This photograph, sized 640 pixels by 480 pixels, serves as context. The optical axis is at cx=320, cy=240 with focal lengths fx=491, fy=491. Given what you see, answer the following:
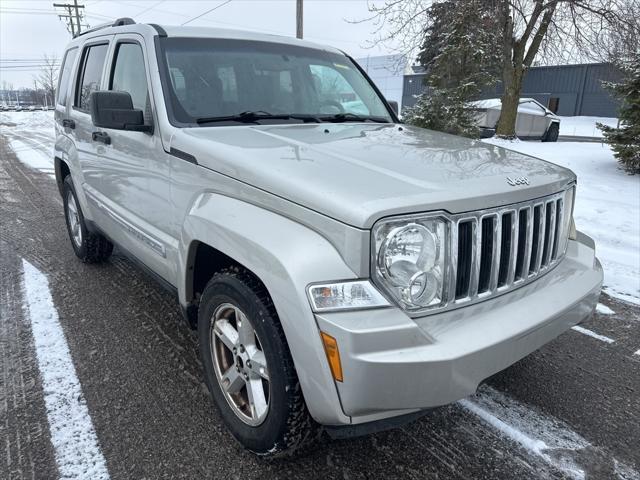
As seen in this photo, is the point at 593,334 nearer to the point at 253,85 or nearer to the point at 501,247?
the point at 501,247

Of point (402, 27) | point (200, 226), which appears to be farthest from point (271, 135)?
point (402, 27)

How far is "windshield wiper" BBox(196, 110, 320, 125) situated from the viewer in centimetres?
280

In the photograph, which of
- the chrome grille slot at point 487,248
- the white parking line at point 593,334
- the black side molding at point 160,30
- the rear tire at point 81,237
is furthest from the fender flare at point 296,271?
the rear tire at point 81,237

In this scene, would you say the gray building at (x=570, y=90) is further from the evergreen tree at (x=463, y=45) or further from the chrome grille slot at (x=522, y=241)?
the chrome grille slot at (x=522, y=241)

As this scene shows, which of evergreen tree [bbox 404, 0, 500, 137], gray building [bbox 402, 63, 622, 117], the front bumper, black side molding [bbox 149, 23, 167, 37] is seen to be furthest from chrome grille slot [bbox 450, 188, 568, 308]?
gray building [bbox 402, 63, 622, 117]

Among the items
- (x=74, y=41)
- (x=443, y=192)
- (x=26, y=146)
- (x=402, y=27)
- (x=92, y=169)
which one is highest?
(x=402, y=27)

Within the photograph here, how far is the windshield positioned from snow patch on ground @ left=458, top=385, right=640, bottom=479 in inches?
77.4

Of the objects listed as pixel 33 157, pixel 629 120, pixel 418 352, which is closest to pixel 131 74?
pixel 418 352

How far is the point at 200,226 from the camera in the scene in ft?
7.57

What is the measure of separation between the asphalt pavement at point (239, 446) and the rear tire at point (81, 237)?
74cm

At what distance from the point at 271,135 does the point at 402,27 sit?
13207 millimetres

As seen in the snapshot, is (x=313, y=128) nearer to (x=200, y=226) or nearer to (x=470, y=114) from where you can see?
(x=200, y=226)

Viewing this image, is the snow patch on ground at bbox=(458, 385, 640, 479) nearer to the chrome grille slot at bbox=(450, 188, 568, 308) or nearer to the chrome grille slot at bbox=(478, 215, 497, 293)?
the chrome grille slot at bbox=(450, 188, 568, 308)

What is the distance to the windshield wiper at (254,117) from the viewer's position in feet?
9.20
